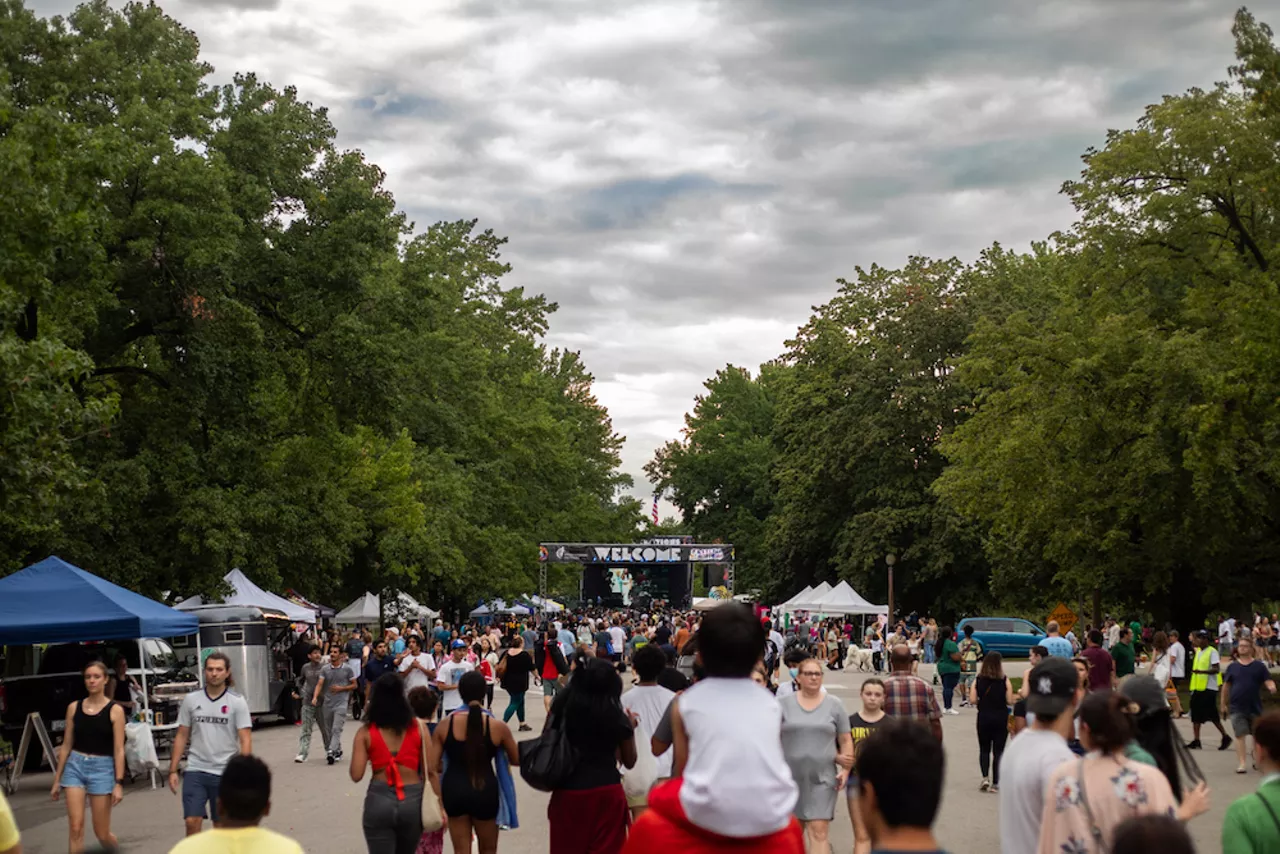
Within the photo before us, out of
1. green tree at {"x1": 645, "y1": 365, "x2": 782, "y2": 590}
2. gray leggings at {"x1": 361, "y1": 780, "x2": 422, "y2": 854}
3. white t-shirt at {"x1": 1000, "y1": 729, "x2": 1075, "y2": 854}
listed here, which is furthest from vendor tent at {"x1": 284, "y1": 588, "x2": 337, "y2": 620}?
green tree at {"x1": 645, "y1": 365, "x2": 782, "y2": 590}

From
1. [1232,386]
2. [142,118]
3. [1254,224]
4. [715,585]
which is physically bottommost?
[715,585]

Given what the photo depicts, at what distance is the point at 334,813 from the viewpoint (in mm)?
15469

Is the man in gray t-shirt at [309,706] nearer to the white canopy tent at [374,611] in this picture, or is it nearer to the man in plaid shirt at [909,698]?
the man in plaid shirt at [909,698]

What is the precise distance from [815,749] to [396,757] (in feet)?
8.62

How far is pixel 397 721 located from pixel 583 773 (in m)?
1.28

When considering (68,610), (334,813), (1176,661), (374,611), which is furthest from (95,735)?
(374,611)

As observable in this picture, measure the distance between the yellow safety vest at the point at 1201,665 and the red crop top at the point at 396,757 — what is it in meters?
14.4

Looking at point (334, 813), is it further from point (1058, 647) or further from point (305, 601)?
point (305, 601)

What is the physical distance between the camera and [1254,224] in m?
32.9

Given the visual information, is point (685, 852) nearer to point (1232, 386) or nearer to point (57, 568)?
point (57, 568)

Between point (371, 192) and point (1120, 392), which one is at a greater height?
point (371, 192)

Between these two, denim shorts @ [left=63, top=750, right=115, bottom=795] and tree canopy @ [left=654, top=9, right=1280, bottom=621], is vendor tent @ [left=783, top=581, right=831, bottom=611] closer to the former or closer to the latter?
tree canopy @ [left=654, top=9, right=1280, bottom=621]

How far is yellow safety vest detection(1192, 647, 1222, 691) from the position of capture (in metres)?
20.4

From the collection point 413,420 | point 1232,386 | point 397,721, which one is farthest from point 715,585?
point 397,721
